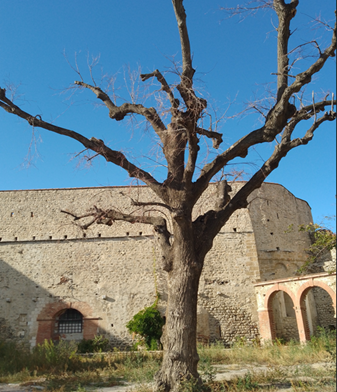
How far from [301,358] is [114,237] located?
9668 mm

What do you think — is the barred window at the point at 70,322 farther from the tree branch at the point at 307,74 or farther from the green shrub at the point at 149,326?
the tree branch at the point at 307,74

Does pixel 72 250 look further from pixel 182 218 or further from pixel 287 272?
pixel 182 218

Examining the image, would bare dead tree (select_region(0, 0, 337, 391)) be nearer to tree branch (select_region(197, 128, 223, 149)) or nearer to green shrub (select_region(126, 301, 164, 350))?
tree branch (select_region(197, 128, 223, 149))

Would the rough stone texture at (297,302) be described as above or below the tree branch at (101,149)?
below

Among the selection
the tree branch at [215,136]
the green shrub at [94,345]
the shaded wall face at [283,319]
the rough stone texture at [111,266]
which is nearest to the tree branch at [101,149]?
the tree branch at [215,136]

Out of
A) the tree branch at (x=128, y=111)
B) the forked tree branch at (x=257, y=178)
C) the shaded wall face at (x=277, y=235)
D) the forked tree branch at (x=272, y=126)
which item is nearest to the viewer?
the forked tree branch at (x=272, y=126)

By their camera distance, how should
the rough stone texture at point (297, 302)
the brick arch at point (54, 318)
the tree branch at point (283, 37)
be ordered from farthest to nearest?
the brick arch at point (54, 318), the rough stone texture at point (297, 302), the tree branch at point (283, 37)

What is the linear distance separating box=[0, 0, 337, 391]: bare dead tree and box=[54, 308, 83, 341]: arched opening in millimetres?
10318

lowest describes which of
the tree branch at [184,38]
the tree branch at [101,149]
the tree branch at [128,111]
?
the tree branch at [101,149]

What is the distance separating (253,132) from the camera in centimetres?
624

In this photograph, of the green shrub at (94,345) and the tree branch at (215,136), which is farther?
the green shrub at (94,345)

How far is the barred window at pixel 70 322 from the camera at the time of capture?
15.1 meters

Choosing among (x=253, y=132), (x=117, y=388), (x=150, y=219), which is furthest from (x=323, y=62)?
(x=117, y=388)

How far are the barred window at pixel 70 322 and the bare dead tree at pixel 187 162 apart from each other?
1031 centimetres
